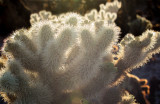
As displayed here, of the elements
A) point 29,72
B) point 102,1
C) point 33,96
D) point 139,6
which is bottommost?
point 33,96

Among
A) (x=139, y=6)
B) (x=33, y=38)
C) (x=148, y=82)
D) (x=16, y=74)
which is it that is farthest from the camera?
(x=139, y=6)

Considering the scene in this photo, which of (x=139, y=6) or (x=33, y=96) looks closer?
(x=33, y=96)

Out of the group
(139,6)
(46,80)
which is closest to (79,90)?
(46,80)

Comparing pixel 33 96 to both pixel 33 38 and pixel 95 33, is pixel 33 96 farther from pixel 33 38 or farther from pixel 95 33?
pixel 95 33

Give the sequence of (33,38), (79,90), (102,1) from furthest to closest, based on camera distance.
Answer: (102,1) < (79,90) < (33,38)

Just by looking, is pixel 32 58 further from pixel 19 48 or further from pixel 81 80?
pixel 81 80

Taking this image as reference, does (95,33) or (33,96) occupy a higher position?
(95,33)
